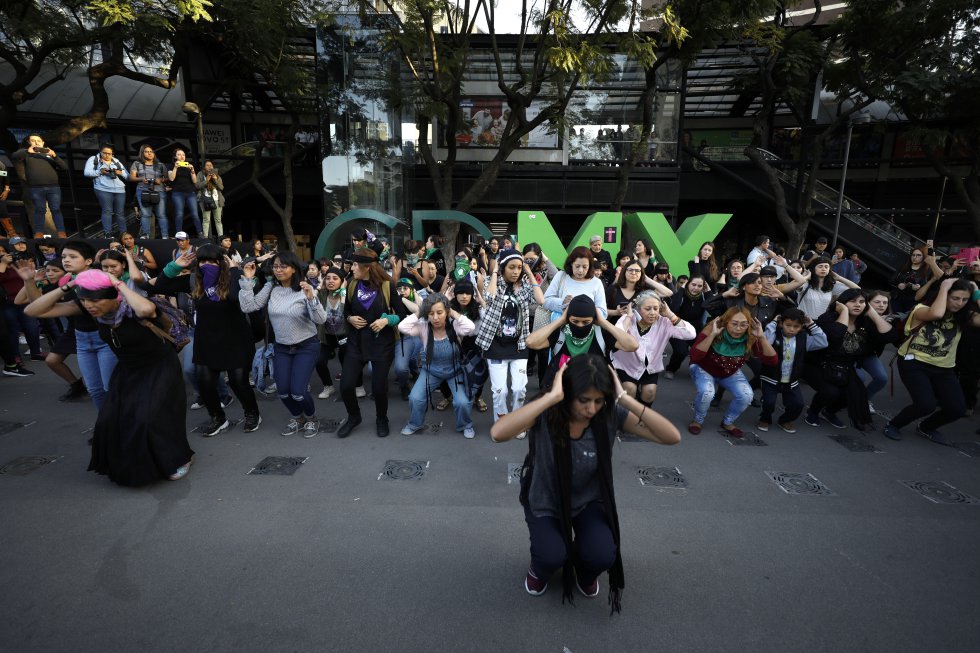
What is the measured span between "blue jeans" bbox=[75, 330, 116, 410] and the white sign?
19034 mm

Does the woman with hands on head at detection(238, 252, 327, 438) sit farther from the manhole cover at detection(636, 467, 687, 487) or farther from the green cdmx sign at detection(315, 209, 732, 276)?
the green cdmx sign at detection(315, 209, 732, 276)

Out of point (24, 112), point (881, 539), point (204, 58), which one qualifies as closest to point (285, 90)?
point (204, 58)

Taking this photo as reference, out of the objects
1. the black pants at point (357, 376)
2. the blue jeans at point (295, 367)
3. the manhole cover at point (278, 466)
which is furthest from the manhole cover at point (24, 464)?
the black pants at point (357, 376)

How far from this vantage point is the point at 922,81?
12328 mm

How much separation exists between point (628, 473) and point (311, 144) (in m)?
17.7

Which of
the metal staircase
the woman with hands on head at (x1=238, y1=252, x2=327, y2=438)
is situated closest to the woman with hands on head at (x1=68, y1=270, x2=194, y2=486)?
the woman with hands on head at (x1=238, y1=252, x2=327, y2=438)

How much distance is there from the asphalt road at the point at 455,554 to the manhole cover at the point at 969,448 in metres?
0.05

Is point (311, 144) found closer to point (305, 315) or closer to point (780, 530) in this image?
point (305, 315)

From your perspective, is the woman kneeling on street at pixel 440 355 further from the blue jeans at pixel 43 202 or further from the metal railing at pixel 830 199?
the metal railing at pixel 830 199

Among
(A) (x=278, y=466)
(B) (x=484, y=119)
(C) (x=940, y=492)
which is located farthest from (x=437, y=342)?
(B) (x=484, y=119)

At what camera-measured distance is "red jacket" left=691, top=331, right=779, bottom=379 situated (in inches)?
195

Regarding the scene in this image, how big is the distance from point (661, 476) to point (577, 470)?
81.2 inches

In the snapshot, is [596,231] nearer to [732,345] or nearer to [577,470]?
[732,345]

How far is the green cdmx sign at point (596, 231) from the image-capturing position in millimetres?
11742
